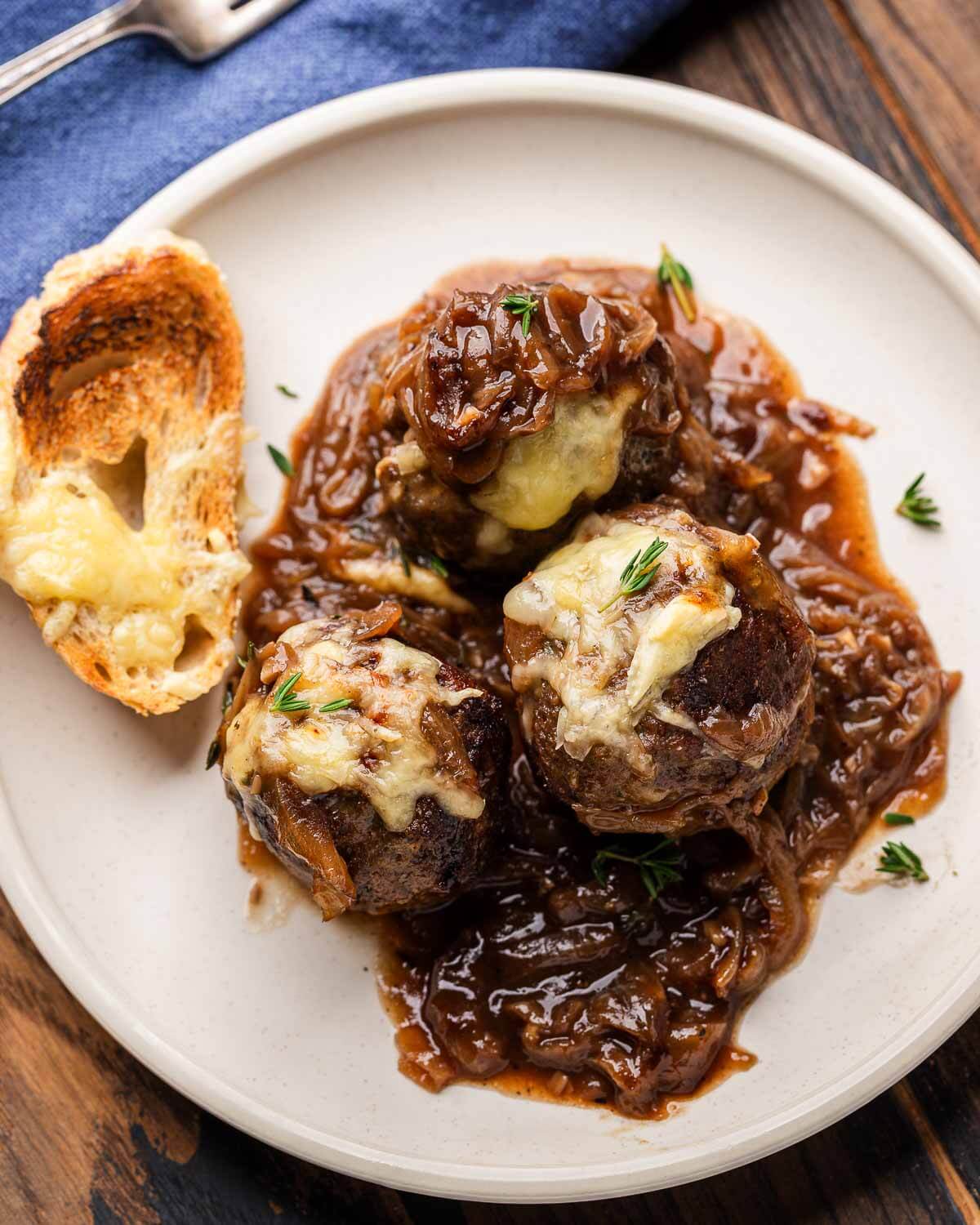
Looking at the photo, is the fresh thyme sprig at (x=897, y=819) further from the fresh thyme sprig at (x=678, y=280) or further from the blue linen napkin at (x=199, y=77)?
the blue linen napkin at (x=199, y=77)

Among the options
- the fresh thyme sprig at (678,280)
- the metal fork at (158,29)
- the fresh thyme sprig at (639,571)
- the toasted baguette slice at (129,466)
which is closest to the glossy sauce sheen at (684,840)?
the fresh thyme sprig at (678,280)

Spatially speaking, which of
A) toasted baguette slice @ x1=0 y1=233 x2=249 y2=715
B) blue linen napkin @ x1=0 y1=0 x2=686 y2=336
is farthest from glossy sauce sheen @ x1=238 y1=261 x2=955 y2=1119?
blue linen napkin @ x1=0 y1=0 x2=686 y2=336

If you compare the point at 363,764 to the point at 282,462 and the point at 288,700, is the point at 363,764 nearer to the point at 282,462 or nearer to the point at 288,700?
the point at 288,700

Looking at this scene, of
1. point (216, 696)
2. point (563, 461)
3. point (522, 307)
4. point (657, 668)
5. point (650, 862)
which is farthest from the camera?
point (216, 696)

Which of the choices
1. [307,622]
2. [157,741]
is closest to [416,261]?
[307,622]

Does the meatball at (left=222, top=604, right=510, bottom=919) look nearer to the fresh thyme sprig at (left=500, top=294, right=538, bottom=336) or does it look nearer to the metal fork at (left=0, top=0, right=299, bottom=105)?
the fresh thyme sprig at (left=500, top=294, right=538, bottom=336)

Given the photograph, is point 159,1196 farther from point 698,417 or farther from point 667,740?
point 698,417

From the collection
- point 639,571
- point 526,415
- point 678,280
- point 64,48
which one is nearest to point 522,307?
point 526,415
